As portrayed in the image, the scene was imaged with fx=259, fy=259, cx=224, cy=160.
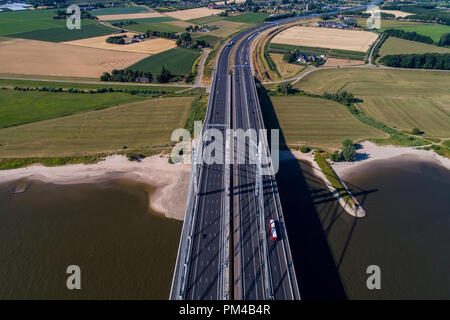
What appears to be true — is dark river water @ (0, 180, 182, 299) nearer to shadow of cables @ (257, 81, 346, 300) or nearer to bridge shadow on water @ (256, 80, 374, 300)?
shadow of cables @ (257, 81, 346, 300)

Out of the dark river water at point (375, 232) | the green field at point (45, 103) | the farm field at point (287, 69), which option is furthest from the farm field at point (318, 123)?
the green field at point (45, 103)

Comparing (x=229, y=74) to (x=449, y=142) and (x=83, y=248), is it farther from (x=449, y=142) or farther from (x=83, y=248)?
(x=83, y=248)

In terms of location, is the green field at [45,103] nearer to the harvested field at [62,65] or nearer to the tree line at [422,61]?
the harvested field at [62,65]

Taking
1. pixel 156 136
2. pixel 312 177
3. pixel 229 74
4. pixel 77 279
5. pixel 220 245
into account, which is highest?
pixel 229 74

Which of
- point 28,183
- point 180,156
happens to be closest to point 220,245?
point 180,156

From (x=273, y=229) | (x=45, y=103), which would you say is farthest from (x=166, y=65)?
(x=273, y=229)

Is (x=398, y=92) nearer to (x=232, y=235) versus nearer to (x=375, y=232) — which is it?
(x=375, y=232)

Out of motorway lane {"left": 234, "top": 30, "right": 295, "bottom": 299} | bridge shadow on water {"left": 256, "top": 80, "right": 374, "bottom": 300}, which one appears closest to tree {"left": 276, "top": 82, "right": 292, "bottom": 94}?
motorway lane {"left": 234, "top": 30, "right": 295, "bottom": 299}
